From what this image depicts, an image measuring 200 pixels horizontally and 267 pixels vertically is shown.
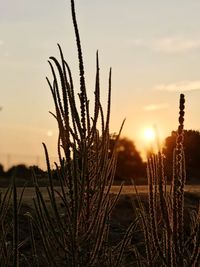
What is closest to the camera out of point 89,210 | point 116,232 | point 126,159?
point 89,210

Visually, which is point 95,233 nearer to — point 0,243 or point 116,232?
point 0,243

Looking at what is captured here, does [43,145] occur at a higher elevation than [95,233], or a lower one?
higher

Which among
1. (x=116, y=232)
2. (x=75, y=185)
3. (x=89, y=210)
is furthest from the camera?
(x=116, y=232)

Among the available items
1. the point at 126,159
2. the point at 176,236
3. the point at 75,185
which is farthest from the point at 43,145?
the point at 126,159

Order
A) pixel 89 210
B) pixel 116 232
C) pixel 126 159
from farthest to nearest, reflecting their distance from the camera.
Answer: pixel 126 159
pixel 116 232
pixel 89 210

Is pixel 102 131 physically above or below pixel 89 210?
above

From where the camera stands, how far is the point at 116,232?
19.2 meters

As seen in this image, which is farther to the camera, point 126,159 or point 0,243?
point 126,159

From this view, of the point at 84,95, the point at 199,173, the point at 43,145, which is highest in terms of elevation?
the point at 199,173

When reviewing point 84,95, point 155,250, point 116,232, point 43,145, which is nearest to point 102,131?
point 84,95

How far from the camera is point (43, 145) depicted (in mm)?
3842

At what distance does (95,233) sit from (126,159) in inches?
1837

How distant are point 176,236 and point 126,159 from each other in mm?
46822

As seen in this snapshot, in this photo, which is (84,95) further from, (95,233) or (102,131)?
(95,233)
